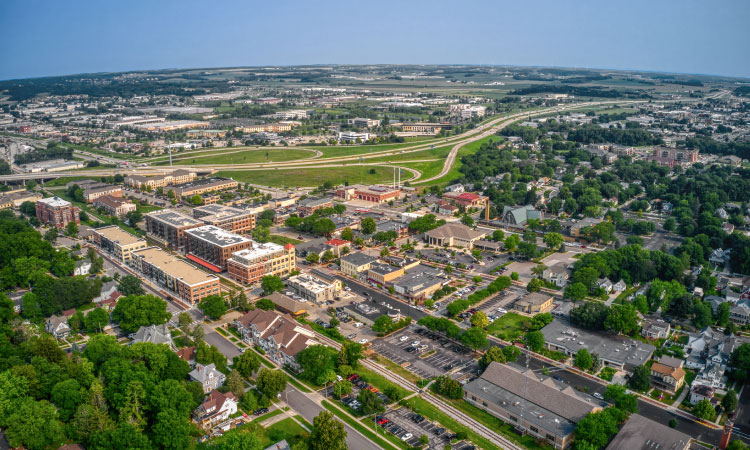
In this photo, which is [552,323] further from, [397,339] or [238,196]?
[238,196]

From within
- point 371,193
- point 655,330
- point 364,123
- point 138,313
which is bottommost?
point 655,330

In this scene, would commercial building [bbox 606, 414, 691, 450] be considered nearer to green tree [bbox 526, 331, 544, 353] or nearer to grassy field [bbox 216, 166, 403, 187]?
green tree [bbox 526, 331, 544, 353]

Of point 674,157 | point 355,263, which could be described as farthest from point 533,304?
point 674,157

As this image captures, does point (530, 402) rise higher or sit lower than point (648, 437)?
lower

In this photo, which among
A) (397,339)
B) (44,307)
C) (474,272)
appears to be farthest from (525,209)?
(44,307)

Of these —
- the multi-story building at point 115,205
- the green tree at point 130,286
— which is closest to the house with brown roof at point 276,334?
the green tree at point 130,286

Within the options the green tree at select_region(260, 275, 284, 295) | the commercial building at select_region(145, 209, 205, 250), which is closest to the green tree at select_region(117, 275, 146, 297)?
the green tree at select_region(260, 275, 284, 295)

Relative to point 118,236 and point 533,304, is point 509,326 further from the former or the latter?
point 118,236

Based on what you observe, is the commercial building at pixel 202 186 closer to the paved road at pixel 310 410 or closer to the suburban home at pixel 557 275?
the suburban home at pixel 557 275
